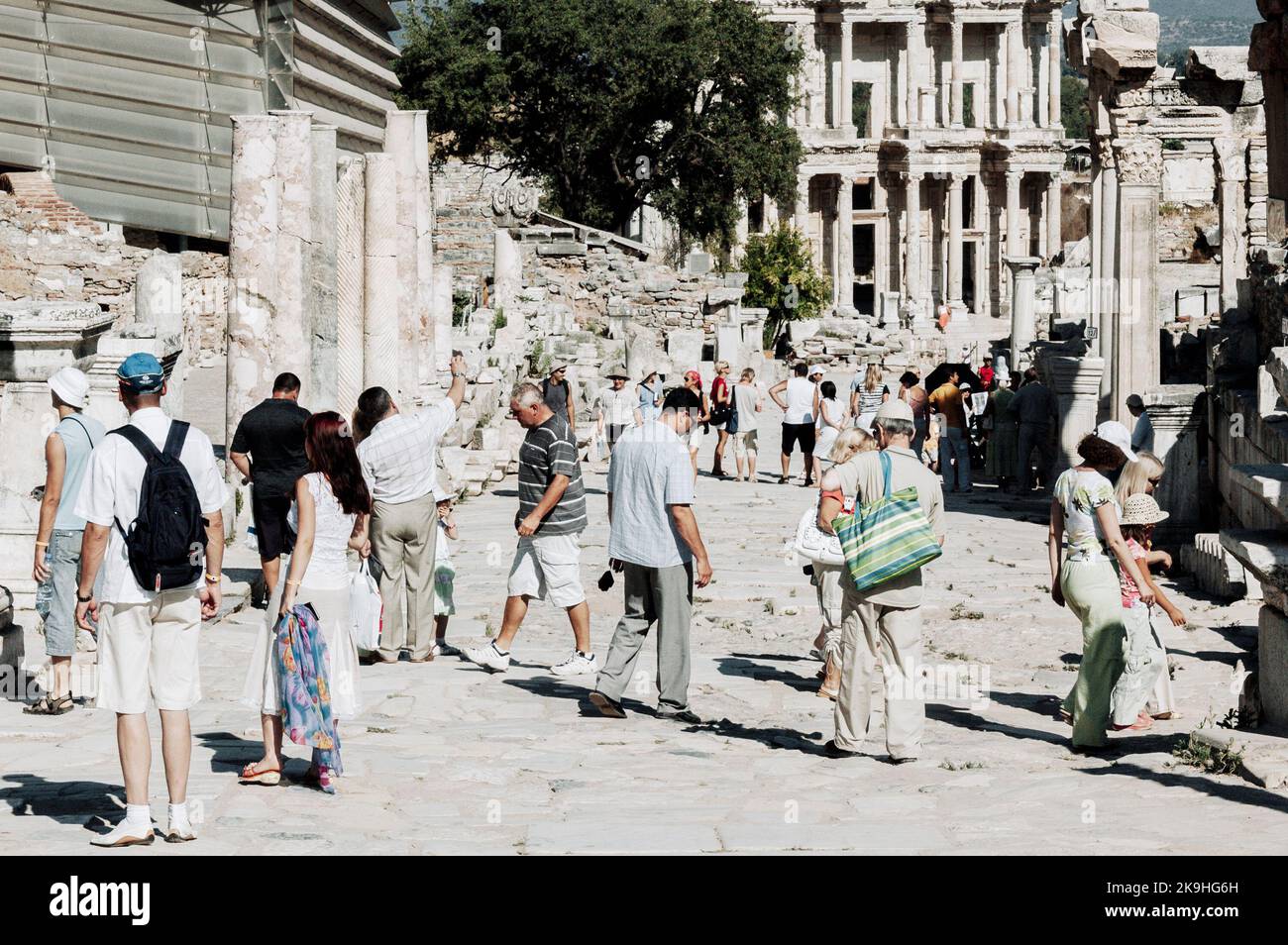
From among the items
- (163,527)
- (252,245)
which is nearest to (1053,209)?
(252,245)

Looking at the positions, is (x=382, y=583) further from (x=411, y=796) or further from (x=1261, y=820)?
(x=1261, y=820)

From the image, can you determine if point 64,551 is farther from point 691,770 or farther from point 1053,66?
point 1053,66

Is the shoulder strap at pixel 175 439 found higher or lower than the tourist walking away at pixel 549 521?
higher

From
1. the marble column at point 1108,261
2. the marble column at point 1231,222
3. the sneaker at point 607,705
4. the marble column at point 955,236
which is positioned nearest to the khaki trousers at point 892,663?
the sneaker at point 607,705

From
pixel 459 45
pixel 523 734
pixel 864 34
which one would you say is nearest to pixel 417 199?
pixel 523 734

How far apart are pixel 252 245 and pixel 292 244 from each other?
328 mm

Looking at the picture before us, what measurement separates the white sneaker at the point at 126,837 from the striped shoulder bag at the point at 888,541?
11.5 feet

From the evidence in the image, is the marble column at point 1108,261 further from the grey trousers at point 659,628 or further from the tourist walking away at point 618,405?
the grey trousers at point 659,628

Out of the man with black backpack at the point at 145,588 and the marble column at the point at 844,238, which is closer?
the man with black backpack at the point at 145,588

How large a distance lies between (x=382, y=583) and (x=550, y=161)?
38739mm

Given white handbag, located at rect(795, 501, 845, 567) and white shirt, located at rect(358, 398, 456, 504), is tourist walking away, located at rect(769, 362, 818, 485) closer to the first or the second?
white handbag, located at rect(795, 501, 845, 567)

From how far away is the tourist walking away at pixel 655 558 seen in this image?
30.8 feet

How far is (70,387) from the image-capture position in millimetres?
9266

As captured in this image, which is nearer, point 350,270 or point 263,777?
point 263,777
